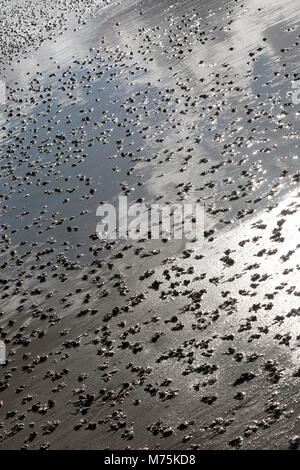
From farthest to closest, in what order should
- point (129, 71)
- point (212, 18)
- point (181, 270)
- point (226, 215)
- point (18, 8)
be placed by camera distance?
point (18, 8) < point (212, 18) < point (129, 71) < point (226, 215) < point (181, 270)

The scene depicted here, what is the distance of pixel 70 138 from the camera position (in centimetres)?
3541

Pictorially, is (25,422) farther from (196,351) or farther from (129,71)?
(129,71)

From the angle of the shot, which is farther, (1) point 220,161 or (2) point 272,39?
(2) point 272,39

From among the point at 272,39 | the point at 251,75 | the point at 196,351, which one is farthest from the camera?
the point at 272,39

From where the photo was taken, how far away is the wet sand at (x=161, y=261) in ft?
48.4

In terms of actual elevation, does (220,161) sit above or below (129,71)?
below

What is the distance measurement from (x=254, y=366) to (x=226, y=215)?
8.49 m

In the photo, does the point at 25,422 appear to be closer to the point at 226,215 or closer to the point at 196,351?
the point at 196,351

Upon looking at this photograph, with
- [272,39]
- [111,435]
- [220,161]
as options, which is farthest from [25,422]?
[272,39]

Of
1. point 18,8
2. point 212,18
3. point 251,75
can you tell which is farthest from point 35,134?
point 18,8

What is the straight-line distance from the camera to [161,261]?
20875 mm

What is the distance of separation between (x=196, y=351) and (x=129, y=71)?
33.0 meters

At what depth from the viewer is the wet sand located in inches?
581
